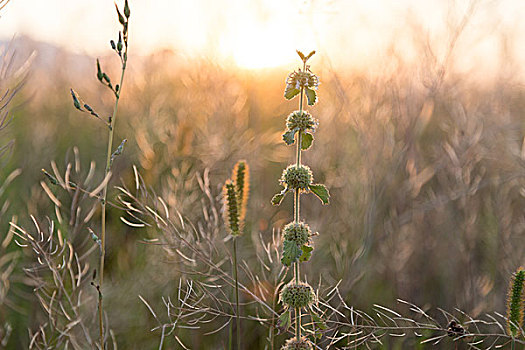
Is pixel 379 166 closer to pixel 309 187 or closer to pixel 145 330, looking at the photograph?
pixel 145 330

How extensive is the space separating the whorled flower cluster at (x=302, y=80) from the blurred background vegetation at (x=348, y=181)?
1.26 metres

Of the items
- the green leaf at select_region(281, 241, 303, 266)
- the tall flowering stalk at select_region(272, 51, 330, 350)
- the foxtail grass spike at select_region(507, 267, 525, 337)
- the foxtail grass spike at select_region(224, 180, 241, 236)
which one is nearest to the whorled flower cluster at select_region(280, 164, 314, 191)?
the tall flowering stalk at select_region(272, 51, 330, 350)

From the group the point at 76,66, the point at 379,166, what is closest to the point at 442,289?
the point at 379,166

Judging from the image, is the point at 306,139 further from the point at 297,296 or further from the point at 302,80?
the point at 297,296

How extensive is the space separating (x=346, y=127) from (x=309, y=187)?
2.35 m

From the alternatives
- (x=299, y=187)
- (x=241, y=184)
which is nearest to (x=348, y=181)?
(x=241, y=184)

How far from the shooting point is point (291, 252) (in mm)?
876

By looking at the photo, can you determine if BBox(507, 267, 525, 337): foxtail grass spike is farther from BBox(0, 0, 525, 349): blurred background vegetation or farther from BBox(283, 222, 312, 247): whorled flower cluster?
BBox(0, 0, 525, 349): blurred background vegetation

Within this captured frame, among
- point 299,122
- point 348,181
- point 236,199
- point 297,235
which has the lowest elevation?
point 297,235

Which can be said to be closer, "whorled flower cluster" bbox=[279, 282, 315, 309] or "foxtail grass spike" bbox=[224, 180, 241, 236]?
"whorled flower cluster" bbox=[279, 282, 315, 309]

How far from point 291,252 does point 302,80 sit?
34 centimetres

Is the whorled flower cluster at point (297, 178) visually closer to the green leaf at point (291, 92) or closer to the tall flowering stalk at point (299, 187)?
the tall flowering stalk at point (299, 187)

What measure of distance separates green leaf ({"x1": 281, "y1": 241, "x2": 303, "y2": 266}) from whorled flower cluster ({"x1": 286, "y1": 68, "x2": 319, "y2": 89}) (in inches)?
12.5

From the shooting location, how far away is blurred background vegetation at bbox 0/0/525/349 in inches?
86.7
